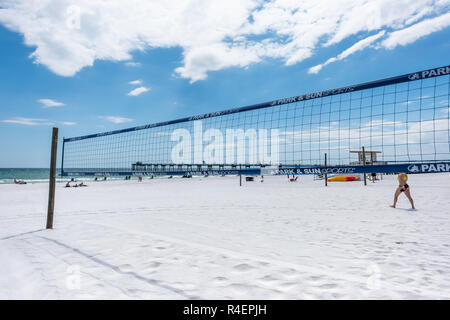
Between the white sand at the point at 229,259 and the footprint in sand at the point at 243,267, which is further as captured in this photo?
the footprint in sand at the point at 243,267

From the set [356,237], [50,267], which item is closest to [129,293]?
[50,267]

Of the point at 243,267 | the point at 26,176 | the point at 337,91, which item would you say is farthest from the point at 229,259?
the point at 26,176

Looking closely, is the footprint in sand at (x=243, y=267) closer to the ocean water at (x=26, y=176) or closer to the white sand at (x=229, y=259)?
the white sand at (x=229, y=259)

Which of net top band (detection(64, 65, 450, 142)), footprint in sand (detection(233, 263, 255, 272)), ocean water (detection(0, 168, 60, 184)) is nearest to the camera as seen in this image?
footprint in sand (detection(233, 263, 255, 272))

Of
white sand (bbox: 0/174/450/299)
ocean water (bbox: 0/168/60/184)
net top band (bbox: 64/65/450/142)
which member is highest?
net top band (bbox: 64/65/450/142)

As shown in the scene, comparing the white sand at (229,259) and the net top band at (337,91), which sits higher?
the net top band at (337,91)

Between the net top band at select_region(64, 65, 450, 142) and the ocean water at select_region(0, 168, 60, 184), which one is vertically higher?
the net top band at select_region(64, 65, 450, 142)

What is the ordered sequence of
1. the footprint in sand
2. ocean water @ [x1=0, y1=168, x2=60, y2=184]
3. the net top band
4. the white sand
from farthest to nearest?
ocean water @ [x1=0, y1=168, x2=60, y2=184]
the net top band
the footprint in sand
the white sand

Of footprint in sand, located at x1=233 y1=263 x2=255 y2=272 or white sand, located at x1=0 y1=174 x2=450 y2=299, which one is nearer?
white sand, located at x1=0 y1=174 x2=450 y2=299

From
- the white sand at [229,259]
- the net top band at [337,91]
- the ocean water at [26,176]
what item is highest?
the net top band at [337,91]

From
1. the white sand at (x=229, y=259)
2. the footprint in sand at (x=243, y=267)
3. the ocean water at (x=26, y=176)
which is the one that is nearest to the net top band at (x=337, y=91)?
the white sand at (x=229, y=259)

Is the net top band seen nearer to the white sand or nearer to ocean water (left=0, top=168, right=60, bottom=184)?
the white sand

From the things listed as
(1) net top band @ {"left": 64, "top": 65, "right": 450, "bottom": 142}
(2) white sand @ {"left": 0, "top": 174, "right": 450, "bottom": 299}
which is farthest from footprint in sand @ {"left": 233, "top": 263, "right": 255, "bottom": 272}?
(1) net top band @ {"left": 64, "top": 65, "right": 450, "bottom": 142}
